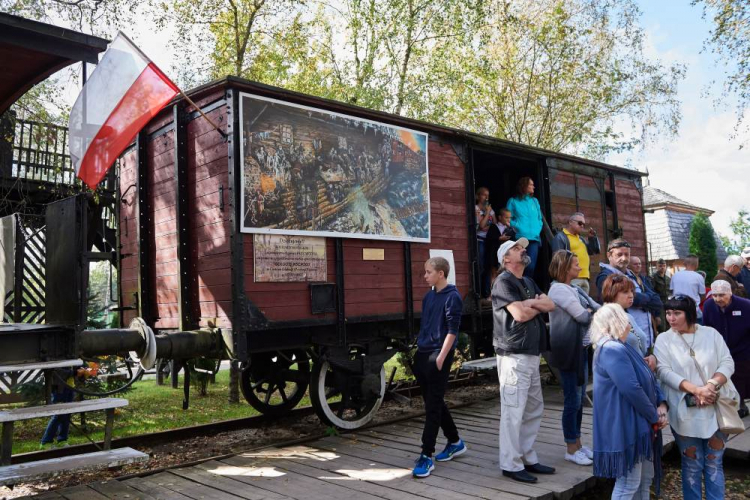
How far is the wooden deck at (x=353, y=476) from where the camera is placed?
14.0 feet

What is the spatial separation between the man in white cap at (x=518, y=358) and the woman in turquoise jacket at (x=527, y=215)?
159 inches

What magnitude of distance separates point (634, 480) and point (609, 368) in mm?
744

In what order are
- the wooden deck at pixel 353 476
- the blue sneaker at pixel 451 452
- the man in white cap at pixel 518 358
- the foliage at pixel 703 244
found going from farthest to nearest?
the foliage at pixel 703 244, the blue sneaker at pixel 451 452, the man in white cap at pixel 518 358, the wooden deck at pixel 353 476

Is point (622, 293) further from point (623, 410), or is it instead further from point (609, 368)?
point (623, 410)

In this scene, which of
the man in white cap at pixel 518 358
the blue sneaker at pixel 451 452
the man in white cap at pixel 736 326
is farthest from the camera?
the man in white cap at pixel 736 326

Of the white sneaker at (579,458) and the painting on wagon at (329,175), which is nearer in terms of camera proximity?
the white sneaker at (579,458)

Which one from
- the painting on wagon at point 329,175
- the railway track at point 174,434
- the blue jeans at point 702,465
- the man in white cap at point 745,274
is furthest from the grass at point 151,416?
the blue jeans at point 702,465

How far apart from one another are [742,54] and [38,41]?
46.5 feet

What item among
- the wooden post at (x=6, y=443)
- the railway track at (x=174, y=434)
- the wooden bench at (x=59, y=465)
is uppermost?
the wooden post at (x=6, y=443)

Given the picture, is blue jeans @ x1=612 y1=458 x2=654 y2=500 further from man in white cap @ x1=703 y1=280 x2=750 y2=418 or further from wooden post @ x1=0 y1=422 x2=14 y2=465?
wooden post @ x1=0 y1=422 x2=14 y2=465

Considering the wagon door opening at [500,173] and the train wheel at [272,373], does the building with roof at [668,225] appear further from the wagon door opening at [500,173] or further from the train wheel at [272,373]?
the train wheel at [272,373]

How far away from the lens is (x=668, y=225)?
3238 cm

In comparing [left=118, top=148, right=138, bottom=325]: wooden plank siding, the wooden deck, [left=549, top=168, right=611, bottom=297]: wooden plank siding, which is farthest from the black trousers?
[left=549, top=168, right=611, bottom=297]: wooden plank siding

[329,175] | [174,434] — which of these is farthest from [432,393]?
[174,434]
